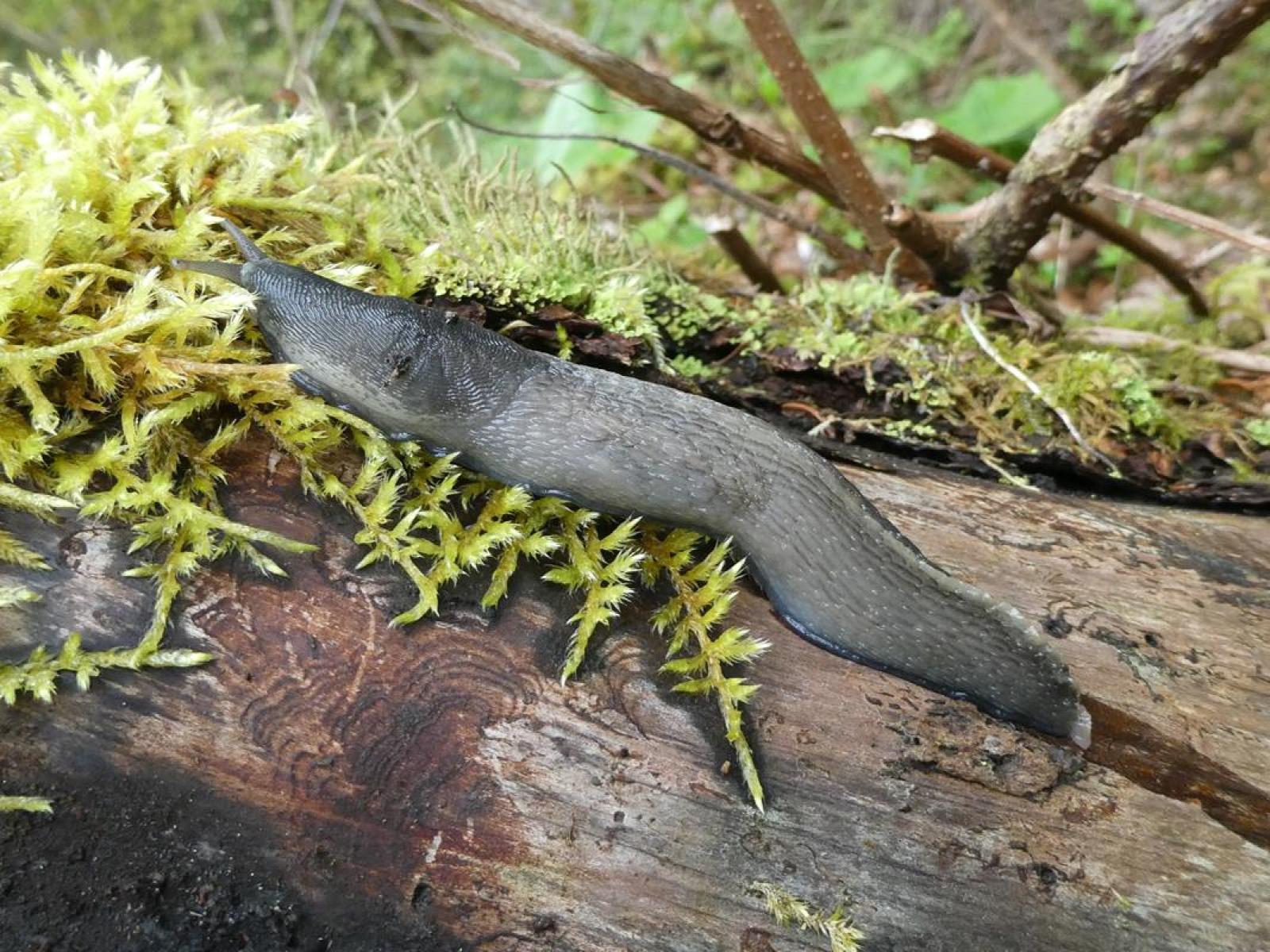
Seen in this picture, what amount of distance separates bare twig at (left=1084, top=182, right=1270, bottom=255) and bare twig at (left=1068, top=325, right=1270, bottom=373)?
0.38 metres

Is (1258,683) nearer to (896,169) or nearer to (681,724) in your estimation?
(681,724)

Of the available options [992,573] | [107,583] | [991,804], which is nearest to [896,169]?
[992,573]

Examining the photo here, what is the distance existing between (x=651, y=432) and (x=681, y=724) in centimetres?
70

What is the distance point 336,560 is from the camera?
5.99ft

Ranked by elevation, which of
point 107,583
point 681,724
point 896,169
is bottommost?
point 107,583

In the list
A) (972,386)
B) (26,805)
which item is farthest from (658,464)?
(26,805)

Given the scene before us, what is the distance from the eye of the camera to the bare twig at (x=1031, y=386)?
97.7 inches

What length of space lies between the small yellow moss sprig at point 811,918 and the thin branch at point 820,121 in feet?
7.26

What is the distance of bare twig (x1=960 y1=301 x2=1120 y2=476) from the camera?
248 cm

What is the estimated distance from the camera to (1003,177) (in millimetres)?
3121

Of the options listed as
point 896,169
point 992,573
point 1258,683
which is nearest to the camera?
point 1258,683

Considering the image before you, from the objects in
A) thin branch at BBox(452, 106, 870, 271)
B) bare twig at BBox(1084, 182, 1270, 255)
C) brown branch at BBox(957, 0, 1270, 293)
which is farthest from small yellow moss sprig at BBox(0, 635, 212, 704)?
bare twig at BBox(1084, 182, 1270, 255)

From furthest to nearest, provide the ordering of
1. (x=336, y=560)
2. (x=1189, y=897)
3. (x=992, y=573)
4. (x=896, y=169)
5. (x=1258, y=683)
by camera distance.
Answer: (x=896, y=169)
(x=992, y=573)
(x=1258, y=683)
(x=336, y=560)
(x=1189, y=897)

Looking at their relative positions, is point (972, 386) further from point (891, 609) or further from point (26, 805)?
point (26, 805)
